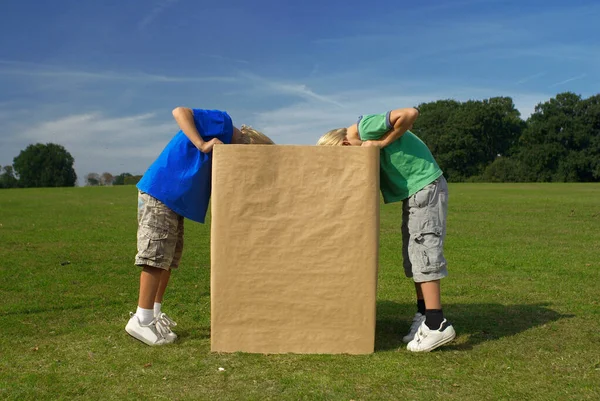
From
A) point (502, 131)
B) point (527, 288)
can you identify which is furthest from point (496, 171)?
point (527, 288)

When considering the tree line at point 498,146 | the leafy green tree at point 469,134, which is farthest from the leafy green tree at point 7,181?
the leafy green tree at point 469,134

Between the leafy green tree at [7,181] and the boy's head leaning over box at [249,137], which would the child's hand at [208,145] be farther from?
the leafy green tree at [7,181]

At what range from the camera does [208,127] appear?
440cm

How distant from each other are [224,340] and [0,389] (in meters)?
1.41

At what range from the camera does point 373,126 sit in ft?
14.1

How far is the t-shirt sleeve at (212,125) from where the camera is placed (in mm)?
4391

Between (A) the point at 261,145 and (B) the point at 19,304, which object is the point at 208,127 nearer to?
(A) the point at 261,145

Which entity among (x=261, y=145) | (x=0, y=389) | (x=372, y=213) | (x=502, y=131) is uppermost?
(x=502, y=131)

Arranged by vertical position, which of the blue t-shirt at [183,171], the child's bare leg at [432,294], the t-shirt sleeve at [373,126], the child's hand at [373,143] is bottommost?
the child's bare leg at [432,294]

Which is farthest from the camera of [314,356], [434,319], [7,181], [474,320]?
[7,181]

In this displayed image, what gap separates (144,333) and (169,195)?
1.01m

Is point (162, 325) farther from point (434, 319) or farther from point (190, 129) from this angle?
point (434, 319)

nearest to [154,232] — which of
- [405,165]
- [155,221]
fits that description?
[155,221]

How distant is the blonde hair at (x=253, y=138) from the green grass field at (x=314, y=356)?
1.48 meters
